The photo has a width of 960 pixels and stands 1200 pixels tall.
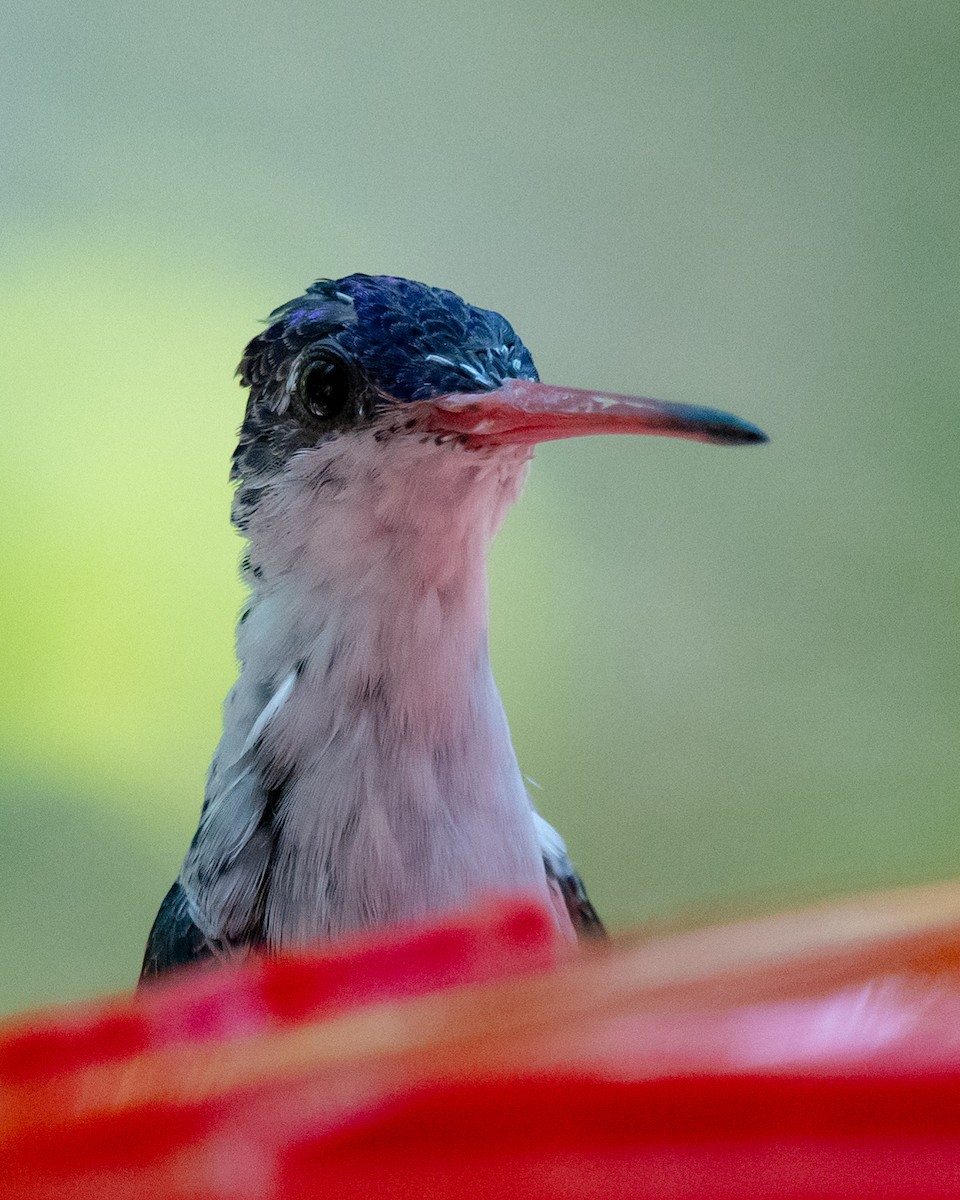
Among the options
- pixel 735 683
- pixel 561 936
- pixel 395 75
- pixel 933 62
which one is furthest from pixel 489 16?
pixel 561 936

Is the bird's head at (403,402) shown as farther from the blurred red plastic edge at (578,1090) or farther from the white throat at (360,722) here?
the blurred red plastic edge at (578,1090)

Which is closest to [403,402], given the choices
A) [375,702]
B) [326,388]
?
[326,388]

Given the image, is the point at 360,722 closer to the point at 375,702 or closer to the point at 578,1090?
the point at 375,702

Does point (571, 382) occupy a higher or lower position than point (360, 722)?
higher

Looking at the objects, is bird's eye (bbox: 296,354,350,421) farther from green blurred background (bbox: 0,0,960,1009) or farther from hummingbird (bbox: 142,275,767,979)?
green blurred background (bbox: 0,0,960,1009)

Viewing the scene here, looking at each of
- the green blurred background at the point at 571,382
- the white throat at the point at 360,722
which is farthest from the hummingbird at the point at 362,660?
the green blurred background at the point at 571,382

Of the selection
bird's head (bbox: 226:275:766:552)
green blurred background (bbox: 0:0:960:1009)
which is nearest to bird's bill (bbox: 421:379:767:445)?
bird's head (bbox: 226:275:766:552)

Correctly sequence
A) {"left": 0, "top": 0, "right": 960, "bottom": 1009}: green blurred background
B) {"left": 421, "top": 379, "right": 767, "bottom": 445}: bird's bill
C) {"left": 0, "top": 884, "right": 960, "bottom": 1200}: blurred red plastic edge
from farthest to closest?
1. {"left": 0, "top": 0, "right": 960, "bottom": 1009}: green blurred background
2. {"left": 421, "top": 379, "right": 767, "bottom": 445}: bird's bill
3. {"left": 0, "top": 884, "right": 960, "bottom": 1200}: blurred red plastic edge

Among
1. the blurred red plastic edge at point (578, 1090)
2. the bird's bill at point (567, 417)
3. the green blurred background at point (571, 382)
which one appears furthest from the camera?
the green blurred background at point (571, 382)
